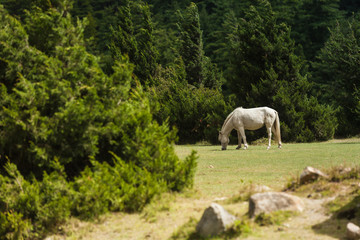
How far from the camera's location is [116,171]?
898cm

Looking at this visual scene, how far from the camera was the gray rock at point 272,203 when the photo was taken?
7.62m

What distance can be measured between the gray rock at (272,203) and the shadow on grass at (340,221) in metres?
0.57

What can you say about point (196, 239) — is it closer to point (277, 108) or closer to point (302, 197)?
point (302, 197)

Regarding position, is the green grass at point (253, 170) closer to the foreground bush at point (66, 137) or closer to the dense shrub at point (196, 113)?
the foreground bush at point (66, 137)

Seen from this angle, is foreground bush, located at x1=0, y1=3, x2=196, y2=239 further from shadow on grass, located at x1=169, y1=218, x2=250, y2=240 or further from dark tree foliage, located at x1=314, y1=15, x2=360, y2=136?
dark tree foliage, located at x1=314, y1=15, x2=360, y2=136

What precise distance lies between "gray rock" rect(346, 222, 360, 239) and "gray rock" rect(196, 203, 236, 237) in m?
1.71

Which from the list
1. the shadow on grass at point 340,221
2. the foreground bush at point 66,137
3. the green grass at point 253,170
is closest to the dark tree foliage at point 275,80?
the green grass at point 253,170

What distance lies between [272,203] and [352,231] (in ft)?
4.83

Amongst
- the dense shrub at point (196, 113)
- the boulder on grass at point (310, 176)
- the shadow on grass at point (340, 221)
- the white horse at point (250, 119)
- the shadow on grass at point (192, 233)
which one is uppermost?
the boulder on grass at point (310, 176)

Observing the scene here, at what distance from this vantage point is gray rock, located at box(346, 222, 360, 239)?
6562 millimetres

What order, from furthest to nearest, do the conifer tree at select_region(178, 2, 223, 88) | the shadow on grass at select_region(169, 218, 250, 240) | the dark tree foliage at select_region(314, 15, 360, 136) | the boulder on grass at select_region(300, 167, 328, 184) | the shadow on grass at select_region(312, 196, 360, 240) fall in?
the conifer tree at select_region(178, 2, 223, 88) < the dark tree foliage at select_region(314, 15, 360, 136) < the boulder on grass at select_region(300, 167, 328, 184) < the shadow on grass at select_region(169, 218, 250, 240) < the shadow on grass at select_region(312, 196, 360, 240)

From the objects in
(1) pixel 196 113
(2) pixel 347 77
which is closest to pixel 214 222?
(1) pixel 196 113

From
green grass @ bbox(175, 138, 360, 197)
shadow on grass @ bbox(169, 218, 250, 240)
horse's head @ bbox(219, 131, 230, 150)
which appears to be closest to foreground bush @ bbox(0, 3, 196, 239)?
shadow on grass @ bbox(169, 218, 250, 240)

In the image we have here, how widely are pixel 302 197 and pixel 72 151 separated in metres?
4.33
